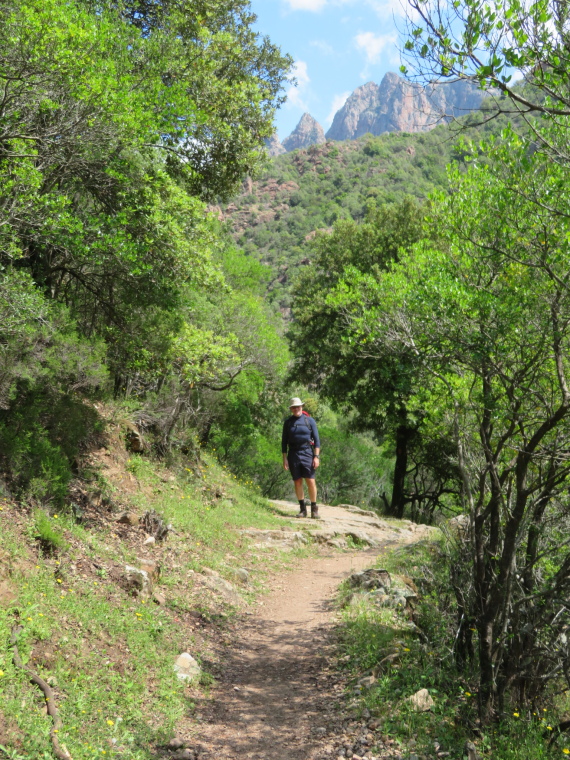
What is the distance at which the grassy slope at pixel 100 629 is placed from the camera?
3373 millimetres

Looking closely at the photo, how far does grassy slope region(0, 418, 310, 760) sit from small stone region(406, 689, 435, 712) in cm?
172

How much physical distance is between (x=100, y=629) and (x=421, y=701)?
101 inches

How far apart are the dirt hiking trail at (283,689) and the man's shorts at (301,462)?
9.32 feet

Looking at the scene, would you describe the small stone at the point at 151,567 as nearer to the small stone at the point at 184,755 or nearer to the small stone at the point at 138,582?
the small stone at the point at 138,582

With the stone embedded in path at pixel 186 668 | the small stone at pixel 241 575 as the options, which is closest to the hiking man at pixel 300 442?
the small stone at pixel 241 575

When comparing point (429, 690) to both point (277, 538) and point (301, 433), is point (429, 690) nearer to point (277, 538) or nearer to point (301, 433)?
point (277, 538)

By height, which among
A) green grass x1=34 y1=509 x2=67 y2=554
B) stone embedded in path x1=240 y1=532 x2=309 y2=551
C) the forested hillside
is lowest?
stone embedded in path x1=240 y1=532 x2=309 y2=551

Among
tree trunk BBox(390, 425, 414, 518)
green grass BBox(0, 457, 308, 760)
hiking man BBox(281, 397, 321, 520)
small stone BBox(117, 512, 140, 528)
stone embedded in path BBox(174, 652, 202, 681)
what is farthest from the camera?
tree trunk BBox(390, 425, 414, 518)

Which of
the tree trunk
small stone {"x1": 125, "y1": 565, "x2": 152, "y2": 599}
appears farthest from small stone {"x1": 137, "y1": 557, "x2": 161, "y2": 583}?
the tree trunk

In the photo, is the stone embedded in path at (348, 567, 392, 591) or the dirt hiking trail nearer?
the dirt hiking trail

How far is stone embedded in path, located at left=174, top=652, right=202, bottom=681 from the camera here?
4.65 meters

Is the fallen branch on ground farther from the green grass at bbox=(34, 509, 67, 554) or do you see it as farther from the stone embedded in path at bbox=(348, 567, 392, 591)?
the stone embedded in path at bbox=(348, 567, 392, 591)

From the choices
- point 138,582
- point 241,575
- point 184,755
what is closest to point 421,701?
point 184,755

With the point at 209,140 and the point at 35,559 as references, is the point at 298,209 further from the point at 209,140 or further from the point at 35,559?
the point at 35,559
